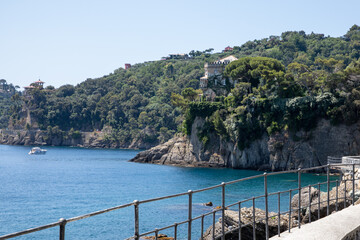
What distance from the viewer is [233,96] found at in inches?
2815

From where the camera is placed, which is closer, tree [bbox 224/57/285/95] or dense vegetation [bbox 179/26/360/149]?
dense vegetation [bbox 179/26/360/149]

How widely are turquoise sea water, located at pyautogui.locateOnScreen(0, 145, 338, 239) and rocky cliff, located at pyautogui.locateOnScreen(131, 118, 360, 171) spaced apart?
8.63 feet

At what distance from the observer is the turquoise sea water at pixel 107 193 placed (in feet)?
105

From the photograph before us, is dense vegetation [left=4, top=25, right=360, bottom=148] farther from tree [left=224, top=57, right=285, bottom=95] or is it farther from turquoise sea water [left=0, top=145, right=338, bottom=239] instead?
turquoise sea water [left=0, top=145, right=338, bottom=239]

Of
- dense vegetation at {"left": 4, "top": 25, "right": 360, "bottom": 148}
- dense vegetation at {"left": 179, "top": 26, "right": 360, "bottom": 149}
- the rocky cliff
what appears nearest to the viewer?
the rocky cliff

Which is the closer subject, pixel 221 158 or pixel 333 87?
pixel 333 87

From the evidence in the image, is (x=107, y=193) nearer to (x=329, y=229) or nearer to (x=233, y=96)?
(x=233, y=96)

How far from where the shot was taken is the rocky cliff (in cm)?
6006

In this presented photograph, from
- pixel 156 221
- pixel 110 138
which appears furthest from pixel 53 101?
pixel 156 221

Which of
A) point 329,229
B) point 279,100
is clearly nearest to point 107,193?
point 279,100

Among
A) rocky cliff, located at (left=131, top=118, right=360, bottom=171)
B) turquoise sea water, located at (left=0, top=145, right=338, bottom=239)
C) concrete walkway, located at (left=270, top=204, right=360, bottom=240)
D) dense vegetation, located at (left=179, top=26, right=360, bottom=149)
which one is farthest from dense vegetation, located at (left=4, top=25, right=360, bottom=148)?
concrete walkway, located at (left=270, top=204, right=360, bottom=240)

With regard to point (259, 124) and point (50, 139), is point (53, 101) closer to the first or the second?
point (50, 139)

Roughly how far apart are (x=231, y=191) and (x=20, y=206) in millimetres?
18735

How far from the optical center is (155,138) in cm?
12912
